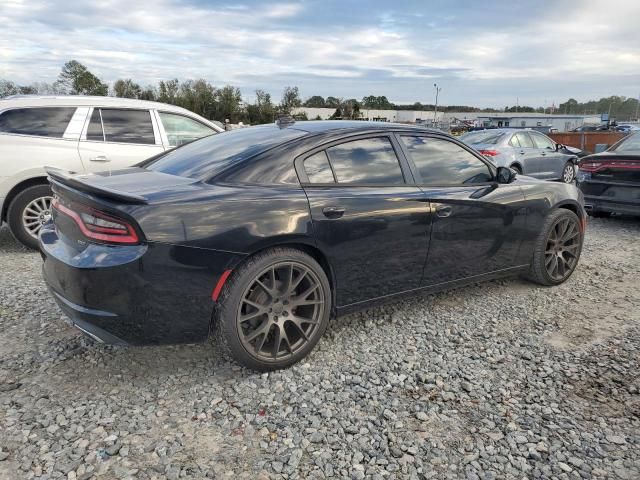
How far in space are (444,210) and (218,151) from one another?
1.67 meters

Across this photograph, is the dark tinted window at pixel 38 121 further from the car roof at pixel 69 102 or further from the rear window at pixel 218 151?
the rear window at pixel 218 151

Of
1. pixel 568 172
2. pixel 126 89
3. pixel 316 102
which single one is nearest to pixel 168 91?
pixel 126 89

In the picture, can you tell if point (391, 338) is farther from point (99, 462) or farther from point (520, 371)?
point (99, 462)

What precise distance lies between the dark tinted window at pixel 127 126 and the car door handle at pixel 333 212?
397 cm

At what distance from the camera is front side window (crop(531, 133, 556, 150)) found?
10.9m

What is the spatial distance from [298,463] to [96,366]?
1.54 meters

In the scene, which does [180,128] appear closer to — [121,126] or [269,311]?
[121,126]

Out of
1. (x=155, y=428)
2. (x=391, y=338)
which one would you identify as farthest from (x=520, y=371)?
(x=155, y=428)

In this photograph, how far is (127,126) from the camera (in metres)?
6.03

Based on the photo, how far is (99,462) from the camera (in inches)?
85.3

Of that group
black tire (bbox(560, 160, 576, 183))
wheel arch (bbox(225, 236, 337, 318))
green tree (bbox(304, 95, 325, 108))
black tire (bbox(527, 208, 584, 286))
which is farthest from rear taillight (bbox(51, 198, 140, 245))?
green tree (bbox(304, 95, 325, 108))

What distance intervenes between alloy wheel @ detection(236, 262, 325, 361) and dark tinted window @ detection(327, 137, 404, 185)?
0.73 meters

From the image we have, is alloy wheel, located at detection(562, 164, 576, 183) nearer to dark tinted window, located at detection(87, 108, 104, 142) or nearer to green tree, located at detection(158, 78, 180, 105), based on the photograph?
dark tinted window, located at detection(87, 108, 104, 142)

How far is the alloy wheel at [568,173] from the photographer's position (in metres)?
11.7
